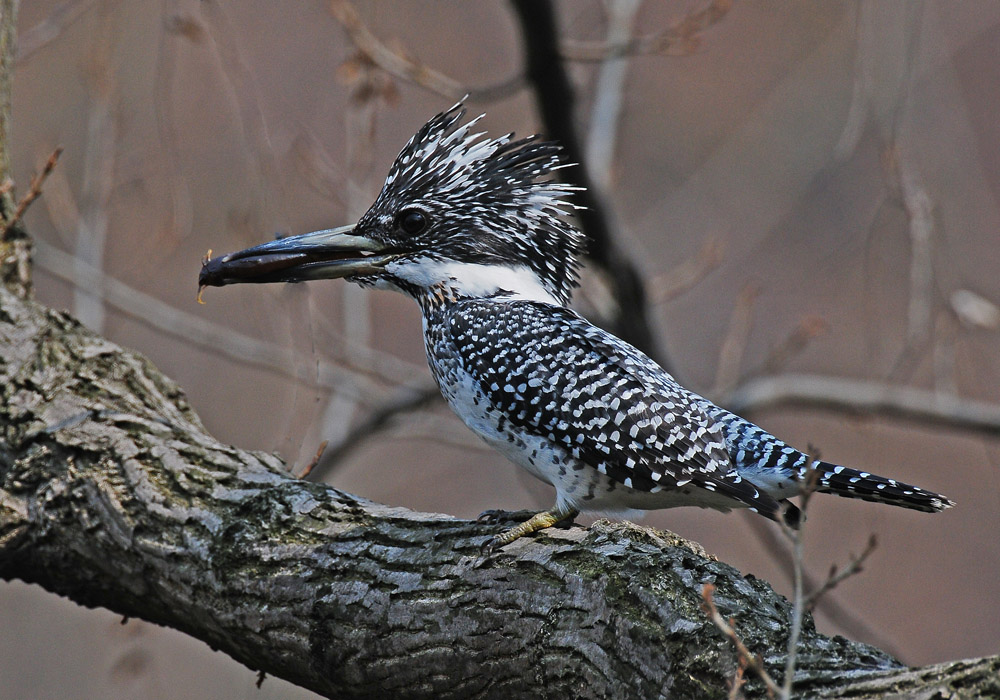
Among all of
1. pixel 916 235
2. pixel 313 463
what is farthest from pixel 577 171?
pixel 313 463

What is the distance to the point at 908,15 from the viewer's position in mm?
6000

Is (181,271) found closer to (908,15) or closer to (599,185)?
(599,185)

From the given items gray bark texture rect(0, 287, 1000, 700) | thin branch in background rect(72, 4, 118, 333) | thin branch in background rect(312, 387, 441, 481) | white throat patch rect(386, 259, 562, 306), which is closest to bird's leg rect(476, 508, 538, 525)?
gray bark texture rect(0, 287, 1000, 700)

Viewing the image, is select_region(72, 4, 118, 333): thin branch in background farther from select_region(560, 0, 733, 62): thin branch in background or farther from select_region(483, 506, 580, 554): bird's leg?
select_region(483, 506, 580, 554): bird's leg

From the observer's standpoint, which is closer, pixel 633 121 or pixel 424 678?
pixel 424 678

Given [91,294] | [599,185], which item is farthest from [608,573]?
[91,294]

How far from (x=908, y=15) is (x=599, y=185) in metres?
2.37

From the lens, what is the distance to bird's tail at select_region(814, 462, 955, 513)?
3273 mm

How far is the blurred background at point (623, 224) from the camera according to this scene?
681 centimetres

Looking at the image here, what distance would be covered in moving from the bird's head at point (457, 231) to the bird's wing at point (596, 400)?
0.35 meters

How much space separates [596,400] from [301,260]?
1414 millimetres

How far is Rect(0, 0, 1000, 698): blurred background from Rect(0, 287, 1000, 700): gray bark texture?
94.2 inches

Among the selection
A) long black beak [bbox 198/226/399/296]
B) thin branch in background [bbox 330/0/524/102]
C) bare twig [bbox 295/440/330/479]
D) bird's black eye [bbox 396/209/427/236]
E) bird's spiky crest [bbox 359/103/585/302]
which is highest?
thin branch in background [bbox 330/0/524/102]

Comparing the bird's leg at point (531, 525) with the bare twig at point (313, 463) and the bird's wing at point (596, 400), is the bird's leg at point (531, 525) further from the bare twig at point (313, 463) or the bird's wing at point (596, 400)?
the bare twig at point (313, 463)
